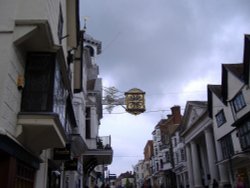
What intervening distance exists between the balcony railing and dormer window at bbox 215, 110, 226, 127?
12.1 m

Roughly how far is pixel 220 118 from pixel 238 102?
5.36m

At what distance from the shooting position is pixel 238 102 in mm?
27906

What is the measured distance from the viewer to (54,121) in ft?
28.9

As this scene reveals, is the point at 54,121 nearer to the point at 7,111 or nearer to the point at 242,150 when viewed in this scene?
the point at 7,111

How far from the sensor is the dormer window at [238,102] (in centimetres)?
2686

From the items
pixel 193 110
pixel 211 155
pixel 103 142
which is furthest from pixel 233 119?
pixel 193 110

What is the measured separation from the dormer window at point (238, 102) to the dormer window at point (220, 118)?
10.7 feet

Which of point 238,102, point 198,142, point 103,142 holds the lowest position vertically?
point 103,142

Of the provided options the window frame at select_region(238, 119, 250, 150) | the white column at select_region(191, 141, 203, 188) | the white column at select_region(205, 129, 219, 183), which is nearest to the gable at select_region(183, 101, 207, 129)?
the white column at select_region(191, 141, 203, 188)

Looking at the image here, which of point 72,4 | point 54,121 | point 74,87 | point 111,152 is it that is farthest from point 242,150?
point 54,121

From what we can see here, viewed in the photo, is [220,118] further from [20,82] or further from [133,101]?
[20,82]

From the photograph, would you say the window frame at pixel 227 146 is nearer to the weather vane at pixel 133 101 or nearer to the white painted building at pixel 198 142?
the white painted building at pixel 198 142

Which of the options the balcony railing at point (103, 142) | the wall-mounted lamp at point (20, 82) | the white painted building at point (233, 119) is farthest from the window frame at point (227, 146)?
the wall-mounted lamp at point (20, 82)

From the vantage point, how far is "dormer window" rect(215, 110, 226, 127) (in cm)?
3215
